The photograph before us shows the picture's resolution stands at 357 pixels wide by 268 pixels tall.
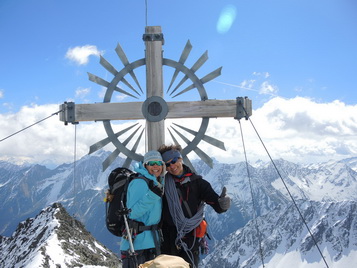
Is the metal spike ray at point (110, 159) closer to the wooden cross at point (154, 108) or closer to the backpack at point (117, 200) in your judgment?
the wooden cross at point (154, 108)

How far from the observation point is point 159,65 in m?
6.73

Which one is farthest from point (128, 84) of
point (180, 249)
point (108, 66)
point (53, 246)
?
point (53, 246)

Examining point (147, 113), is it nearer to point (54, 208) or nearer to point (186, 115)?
point (186, 115)

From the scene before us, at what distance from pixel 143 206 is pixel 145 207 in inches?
1.3

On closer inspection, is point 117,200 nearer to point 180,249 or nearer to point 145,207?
point 145,207

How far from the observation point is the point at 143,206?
491 cm

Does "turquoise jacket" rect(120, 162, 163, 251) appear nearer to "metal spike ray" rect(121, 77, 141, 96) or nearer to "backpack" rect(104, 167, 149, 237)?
"backpack" rect(104, 167, 149, 237)

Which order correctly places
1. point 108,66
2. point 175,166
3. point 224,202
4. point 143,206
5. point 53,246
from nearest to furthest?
point 143,206, point 224,202, point 175,166, point 108,66, point 53,246

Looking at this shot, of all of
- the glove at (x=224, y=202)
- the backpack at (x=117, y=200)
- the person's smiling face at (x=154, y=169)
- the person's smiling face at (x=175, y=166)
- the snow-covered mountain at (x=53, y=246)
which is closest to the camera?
the backpack at (x=117, y=200)

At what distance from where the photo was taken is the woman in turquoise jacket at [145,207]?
4.91m

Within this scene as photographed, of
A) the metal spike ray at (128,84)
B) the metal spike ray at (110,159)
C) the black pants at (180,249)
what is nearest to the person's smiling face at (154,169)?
the black pants at (180,249)

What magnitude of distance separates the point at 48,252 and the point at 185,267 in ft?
120

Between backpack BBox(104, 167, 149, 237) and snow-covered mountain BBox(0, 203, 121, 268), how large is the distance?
21560 millimetres

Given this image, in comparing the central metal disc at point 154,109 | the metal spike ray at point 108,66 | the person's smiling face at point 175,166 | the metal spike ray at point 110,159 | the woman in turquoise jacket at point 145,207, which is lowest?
the woman in turquoise jacket at point 145,207
